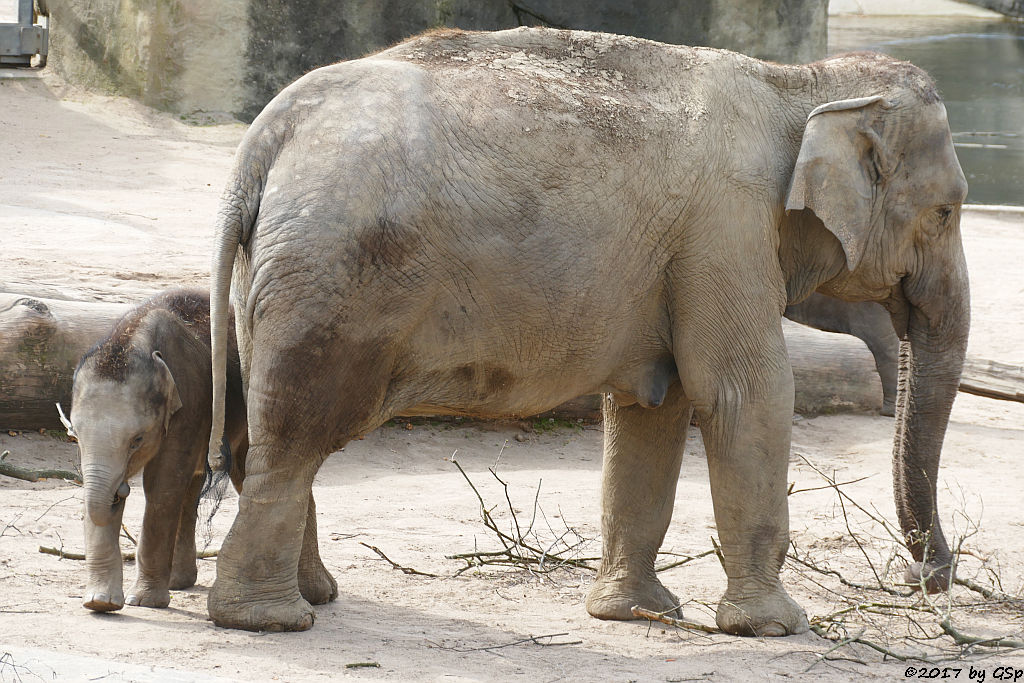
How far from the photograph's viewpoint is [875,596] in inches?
192

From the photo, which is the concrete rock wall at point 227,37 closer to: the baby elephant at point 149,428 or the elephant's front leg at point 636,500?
the baby elephant at point 149,428

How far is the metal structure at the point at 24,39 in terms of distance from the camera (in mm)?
13320

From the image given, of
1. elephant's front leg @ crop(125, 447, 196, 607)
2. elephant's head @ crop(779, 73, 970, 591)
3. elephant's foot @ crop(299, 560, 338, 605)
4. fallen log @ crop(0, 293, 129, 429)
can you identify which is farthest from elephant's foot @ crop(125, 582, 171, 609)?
elephant's head @ crop(779, 73, 970, 591)

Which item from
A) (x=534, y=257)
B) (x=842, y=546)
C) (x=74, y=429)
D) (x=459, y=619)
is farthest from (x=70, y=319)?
(x=842, y=546)

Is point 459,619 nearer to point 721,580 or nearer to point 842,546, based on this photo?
point 721,580

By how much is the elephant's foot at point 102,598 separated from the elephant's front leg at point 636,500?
1579 millimetres

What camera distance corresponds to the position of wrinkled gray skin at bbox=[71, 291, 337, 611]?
3.81m

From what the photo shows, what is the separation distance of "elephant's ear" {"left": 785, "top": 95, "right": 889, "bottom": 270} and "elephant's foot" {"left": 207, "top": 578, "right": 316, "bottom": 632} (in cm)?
188

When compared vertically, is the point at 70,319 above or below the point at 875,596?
above

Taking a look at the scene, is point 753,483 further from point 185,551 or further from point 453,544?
point 185,551

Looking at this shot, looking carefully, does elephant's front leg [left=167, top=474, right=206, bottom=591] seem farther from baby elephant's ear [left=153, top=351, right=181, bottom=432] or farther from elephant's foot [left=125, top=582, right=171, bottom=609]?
baby elephant's ear [left=153, top=351, right=181, bottom=432]

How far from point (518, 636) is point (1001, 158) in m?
16.2

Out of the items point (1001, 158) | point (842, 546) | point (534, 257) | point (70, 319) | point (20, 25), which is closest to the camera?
point (534, 257)

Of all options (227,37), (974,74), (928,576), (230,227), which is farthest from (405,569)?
(974,74)
